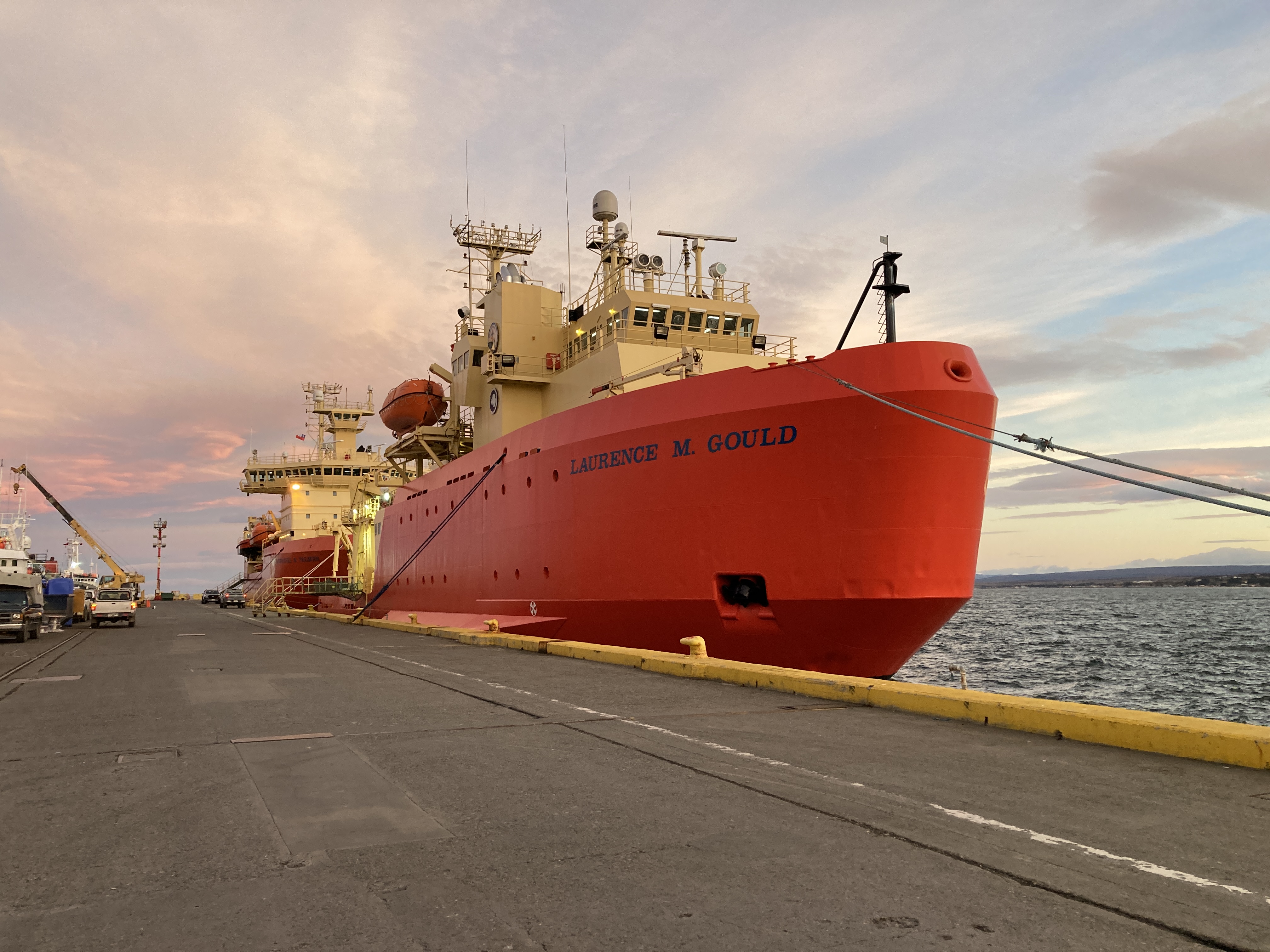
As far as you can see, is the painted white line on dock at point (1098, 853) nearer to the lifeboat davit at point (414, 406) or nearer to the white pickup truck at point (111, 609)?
the lifeboat davit at point (414, 406)

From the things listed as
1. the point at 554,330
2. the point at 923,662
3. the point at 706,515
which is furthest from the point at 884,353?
the point at 923,662

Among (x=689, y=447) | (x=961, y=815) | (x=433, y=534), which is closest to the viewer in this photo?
(x=961, y=815)

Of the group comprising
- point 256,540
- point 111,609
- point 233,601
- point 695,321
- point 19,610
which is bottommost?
point 233,601

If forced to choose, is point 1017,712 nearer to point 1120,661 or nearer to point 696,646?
point 696,646

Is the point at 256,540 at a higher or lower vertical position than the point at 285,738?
higher

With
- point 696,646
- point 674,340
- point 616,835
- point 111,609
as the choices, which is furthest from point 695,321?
point 111,609

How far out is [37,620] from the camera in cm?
2566

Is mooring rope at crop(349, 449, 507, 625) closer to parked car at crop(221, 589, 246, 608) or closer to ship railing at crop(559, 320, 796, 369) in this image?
ship railing at crop(559, 320, 796, 369)

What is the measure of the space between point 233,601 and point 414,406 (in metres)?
48.7

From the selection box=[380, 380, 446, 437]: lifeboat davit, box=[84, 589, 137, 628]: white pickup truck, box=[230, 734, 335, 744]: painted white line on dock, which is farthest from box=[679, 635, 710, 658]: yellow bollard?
box=[84, 589, 137, 628]: white pickup truck

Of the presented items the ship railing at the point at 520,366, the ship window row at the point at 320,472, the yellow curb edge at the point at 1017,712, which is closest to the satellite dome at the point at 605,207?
the ship railing at the point at 520,366

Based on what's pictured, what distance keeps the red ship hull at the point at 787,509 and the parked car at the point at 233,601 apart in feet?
200

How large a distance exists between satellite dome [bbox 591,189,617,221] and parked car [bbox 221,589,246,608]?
55.6 metres

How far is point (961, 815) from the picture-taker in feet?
14.9
